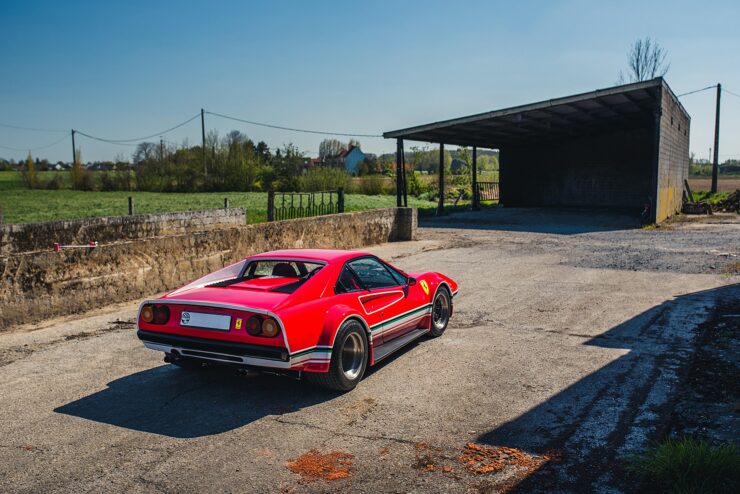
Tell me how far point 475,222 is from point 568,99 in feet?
21.5

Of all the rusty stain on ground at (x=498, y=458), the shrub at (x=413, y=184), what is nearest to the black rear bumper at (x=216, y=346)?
the rusty stain on ground at (x=498, y=458)

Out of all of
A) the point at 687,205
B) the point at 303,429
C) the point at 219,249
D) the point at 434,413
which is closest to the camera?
the point at 303,429

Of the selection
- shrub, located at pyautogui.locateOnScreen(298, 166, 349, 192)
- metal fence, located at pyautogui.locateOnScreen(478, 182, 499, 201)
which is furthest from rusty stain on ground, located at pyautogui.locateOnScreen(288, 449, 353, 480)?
metal fence, located at pyautogui.locateOnScreen(478, 182, 499, 201)

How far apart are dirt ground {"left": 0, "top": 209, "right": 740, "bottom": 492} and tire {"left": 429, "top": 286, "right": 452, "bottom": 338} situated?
178 mm

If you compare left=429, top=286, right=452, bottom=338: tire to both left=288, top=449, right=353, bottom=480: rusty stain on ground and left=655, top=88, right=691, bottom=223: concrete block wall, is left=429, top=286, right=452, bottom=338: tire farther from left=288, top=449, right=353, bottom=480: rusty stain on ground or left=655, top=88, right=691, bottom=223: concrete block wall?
left=655, top=88, right=691, bottom=223: concrete block wall

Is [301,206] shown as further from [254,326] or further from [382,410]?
[382,410]

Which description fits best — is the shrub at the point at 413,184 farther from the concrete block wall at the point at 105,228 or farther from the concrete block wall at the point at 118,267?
the concrete block wall at the point at 118,267

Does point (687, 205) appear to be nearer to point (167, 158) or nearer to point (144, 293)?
point (144, 293)

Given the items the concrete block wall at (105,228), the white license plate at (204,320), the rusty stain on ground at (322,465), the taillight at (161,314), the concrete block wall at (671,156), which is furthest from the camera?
the concrete block wall at (671,156)

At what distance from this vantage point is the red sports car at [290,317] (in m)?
4.89

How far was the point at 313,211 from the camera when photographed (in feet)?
61.2

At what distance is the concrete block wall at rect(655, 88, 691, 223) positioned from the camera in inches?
930

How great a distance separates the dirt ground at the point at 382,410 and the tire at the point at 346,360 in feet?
0.50

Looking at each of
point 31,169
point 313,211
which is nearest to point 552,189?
point 313,211
